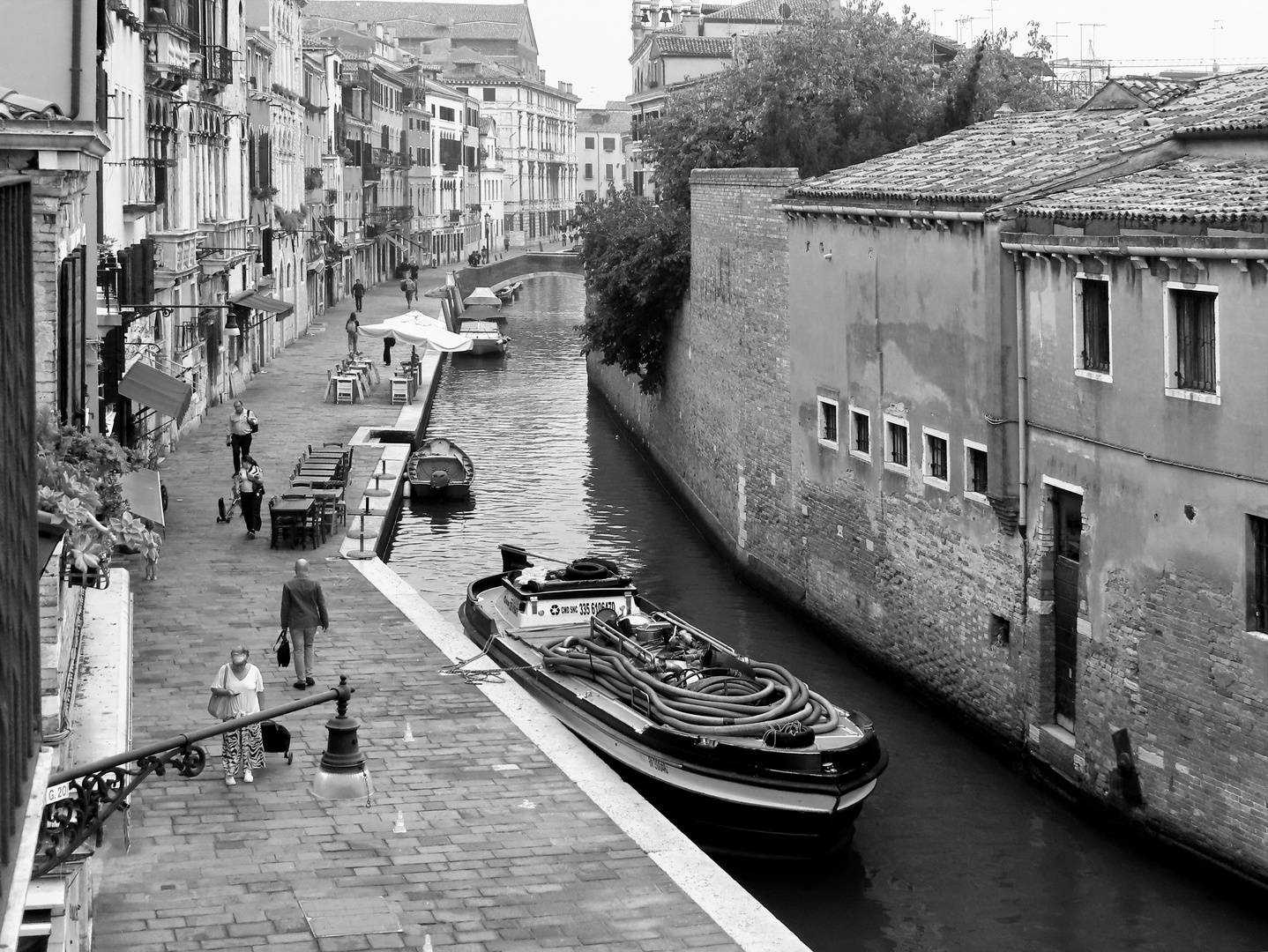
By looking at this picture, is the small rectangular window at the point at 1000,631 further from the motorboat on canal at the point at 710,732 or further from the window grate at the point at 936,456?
the motorboat on canal at the point at 710,732

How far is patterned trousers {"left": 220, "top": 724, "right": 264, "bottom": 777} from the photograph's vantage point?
14.6 m

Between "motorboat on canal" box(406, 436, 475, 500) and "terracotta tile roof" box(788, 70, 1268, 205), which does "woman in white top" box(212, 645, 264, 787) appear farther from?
"motorboat on canal" box(406, 436, 475, 500)

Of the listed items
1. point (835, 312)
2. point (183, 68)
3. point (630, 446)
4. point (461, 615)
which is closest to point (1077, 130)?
point (835, 312)

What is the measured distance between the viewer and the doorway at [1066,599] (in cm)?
1720

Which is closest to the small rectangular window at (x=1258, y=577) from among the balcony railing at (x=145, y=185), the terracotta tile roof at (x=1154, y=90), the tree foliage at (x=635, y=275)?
the terracotta tile roof at (x=1154, y=90)

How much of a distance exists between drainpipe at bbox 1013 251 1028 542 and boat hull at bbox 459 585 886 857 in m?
3.61

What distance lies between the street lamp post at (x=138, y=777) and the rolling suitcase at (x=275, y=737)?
4.68 m

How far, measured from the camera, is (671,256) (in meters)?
34.8

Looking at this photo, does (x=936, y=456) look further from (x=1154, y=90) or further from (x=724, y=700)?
(x=1154, y=90)

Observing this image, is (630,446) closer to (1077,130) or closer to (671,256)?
(671,256)

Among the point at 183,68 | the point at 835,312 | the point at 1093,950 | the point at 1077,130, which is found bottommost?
the point at 1093,950

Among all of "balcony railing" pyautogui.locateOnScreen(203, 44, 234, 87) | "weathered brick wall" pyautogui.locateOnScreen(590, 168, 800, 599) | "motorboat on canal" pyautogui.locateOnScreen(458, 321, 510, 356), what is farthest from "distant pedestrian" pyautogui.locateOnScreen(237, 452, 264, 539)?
"motorboat on canal" pyautogui.locateOnScreen(458, 321, 510, 356)

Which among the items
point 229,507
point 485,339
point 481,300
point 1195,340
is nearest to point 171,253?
point 229,507

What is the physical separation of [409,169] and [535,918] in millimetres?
80099
